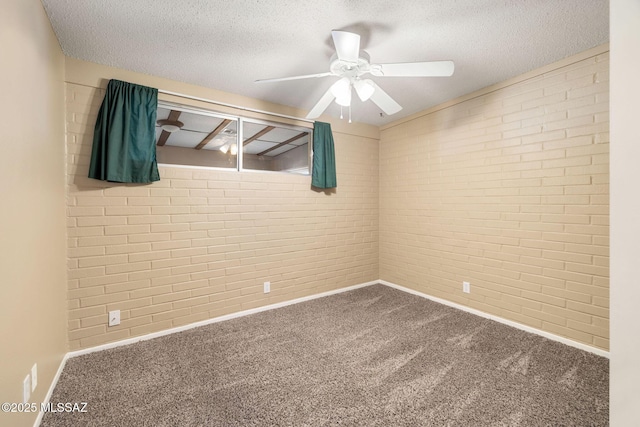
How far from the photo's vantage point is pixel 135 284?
2.46 meters

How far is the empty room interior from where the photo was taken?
1.50 metres

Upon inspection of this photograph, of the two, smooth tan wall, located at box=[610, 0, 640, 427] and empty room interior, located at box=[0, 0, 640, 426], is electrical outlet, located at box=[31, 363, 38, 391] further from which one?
smooth tan wall, located at box=[610, 0, 640, 427]

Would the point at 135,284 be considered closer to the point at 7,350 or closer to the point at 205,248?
the point at 205,248

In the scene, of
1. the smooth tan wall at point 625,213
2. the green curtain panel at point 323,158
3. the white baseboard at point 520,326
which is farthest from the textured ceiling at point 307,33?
the white baseboard at point 520,326

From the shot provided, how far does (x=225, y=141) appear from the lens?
3.07 m

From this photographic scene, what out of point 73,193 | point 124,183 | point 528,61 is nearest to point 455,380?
point 528,61

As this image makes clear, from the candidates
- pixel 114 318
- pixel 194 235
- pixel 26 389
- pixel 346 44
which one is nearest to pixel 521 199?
pixel 346 44

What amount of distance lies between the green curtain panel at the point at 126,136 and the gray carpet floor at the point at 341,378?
154cm

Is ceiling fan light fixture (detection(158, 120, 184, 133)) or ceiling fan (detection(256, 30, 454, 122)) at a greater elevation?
ceiling fan (detection(256, 30, 454, 122))

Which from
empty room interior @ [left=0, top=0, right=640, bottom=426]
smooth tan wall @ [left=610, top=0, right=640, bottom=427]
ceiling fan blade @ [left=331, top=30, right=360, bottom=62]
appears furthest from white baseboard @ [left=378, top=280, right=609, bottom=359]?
ceiling fan blade @ [left=331, top=30, right=360, bottom=62]

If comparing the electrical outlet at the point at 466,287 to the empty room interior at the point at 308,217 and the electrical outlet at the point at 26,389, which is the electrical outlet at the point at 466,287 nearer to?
the empty room interior at the point at 308,217

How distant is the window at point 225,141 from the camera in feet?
8.94

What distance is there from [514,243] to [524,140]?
100cm

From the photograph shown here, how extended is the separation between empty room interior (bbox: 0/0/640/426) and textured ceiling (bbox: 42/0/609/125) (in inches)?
0.7
